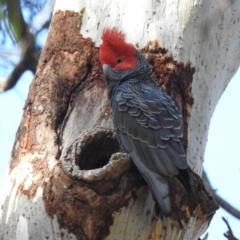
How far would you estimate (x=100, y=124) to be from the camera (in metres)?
3.33

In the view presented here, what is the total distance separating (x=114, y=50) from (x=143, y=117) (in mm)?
546

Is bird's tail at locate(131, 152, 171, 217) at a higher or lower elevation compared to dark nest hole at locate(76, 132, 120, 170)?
lower

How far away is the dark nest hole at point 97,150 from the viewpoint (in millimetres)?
3194

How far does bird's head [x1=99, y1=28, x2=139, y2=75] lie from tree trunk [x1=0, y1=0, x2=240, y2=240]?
0.39 feet

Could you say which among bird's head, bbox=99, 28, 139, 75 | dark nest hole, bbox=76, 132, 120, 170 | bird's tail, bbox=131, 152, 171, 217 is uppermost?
bird's head, bbox=99, 28, 139, 75

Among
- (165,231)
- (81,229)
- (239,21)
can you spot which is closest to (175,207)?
(165,231)

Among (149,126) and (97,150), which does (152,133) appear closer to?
(149,126)

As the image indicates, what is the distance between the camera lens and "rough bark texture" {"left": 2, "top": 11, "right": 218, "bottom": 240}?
9.38ft

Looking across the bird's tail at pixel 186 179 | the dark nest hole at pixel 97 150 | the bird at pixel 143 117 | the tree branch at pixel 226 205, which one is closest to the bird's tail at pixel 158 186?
the bird at pixel 143 117

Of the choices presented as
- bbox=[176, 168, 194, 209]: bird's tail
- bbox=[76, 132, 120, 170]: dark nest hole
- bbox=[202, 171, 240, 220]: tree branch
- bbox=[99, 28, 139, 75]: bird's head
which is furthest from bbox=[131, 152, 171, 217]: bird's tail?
bbox=[202, 171, 240, 220]: tree branch

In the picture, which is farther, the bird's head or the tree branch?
the tree branch

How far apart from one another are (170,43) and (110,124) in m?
0.69

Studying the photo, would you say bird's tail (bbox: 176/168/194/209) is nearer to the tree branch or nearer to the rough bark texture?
the rough bark texture

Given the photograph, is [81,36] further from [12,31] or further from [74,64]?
[12,31]
